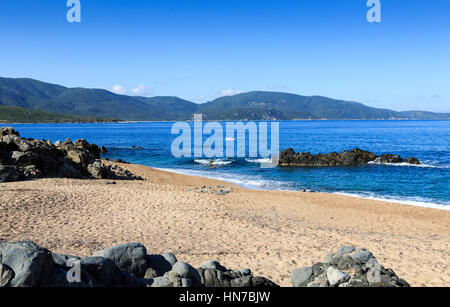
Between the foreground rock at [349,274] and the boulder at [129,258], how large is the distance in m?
3.61

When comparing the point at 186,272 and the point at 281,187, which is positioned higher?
the point at 186,272

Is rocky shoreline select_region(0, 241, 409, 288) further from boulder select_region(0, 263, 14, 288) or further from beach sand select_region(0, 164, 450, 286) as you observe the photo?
beach sand select_region(0, 164, 450, 286)

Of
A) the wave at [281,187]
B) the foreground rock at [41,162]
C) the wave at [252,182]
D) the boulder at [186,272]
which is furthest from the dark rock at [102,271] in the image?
the wave at [252,182]

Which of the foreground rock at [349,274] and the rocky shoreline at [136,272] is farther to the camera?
the foreground rock at [349,274]

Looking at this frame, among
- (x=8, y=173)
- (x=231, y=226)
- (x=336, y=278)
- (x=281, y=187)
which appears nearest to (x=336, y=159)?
(x=281, y=187)

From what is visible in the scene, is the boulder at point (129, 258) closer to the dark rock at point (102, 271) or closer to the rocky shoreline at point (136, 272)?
the rocky shoreline at point (136, 272)

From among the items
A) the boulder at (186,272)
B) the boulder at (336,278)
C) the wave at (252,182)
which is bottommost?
the wave at (252,182)

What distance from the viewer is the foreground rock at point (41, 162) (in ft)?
63.6

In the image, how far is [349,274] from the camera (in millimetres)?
8062

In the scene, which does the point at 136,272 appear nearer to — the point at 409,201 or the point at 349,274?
the point at 349,274

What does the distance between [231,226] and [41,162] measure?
14.5m

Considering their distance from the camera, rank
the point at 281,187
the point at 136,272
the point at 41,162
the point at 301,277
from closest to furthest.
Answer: the point at 136,272
the point at 301,277
the point at 41,162
the point at 281,187

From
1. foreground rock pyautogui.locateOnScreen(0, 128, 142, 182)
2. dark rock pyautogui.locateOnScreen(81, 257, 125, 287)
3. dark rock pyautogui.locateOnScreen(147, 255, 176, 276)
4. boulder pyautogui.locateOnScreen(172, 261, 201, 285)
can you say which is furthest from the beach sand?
dark rock pyautogui.locateOnScreen(81, 257, 125, 287)
